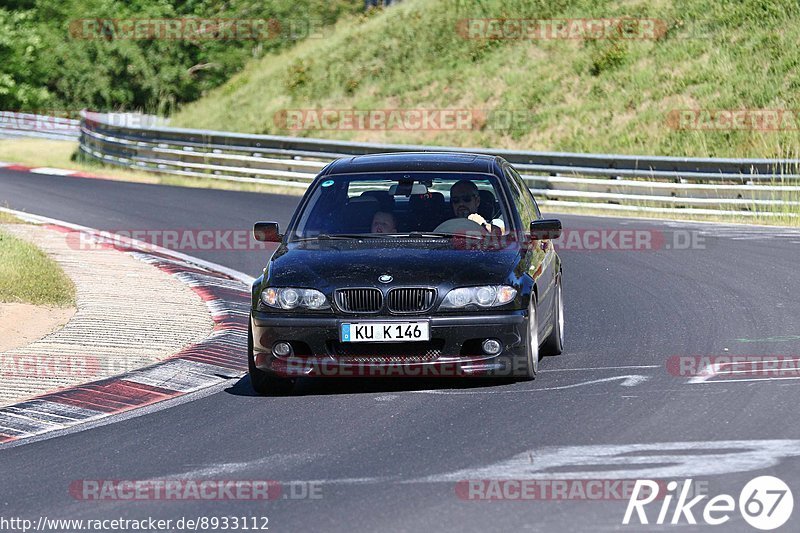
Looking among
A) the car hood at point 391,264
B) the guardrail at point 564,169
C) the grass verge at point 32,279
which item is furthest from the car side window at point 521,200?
the guardrail at point 564,169

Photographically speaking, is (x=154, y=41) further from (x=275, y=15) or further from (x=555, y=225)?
(x=555, y=225)

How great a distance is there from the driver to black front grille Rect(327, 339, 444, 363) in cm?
144

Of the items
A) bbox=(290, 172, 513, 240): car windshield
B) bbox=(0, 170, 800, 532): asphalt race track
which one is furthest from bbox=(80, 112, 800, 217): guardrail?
bbox=(290, 172, 513, 240): car windshield

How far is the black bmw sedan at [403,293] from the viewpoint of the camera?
8789 millimetres

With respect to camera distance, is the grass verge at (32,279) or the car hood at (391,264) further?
the grass verge at (32,279)

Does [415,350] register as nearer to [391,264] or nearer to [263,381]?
[391,264]

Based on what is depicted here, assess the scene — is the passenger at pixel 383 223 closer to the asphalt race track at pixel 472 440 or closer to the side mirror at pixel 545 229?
the side mirror at pixel 545 229

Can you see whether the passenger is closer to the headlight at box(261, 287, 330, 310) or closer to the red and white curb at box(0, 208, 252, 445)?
the headlight at box(261, 287, 330, 310)

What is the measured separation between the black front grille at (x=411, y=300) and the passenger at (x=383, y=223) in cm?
111

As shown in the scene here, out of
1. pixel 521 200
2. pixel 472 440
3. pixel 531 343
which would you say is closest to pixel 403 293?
pixel 531 343

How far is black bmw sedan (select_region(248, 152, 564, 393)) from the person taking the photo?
8789 millimetres

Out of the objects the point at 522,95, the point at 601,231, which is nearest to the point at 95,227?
the point at 601,231

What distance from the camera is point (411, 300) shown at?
8844mm

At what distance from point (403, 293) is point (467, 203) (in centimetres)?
146
